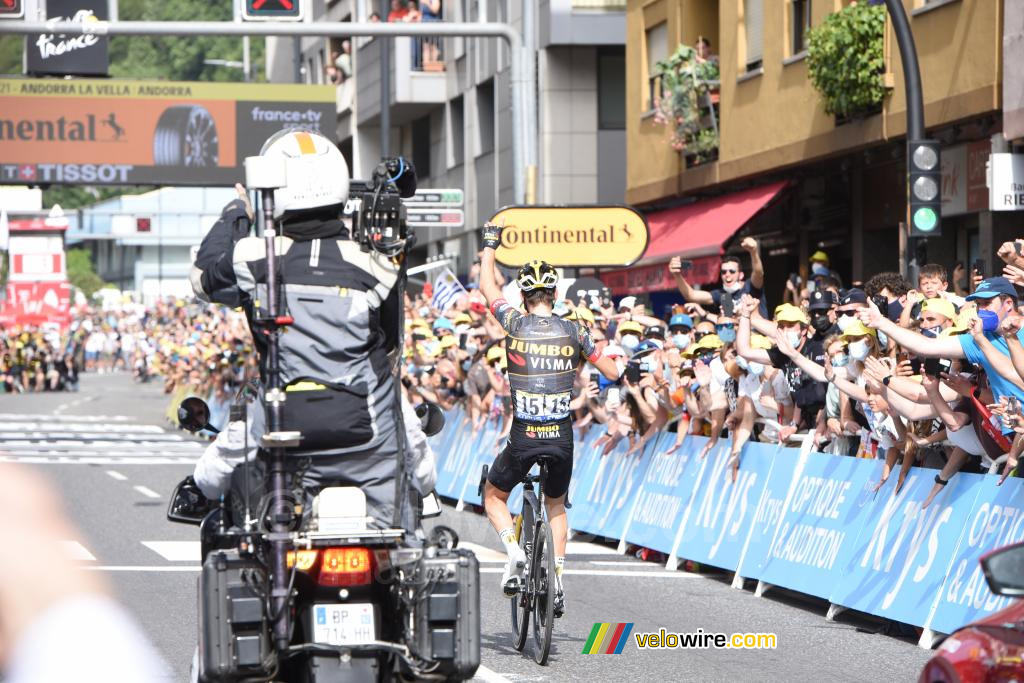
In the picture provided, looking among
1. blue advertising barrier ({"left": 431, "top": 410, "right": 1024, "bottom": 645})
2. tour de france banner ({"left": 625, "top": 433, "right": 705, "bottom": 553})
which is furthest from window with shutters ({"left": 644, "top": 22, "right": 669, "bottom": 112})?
tour de france banner ({"left": 625, "top": 433, "right": 705, "bottom": 553})

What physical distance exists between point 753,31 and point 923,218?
11712mm

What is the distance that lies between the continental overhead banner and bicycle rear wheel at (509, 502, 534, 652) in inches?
265

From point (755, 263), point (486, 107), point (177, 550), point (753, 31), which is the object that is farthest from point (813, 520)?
point (486, 107)

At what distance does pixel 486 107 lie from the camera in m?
41.1

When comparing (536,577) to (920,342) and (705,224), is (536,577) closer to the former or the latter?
(920,342)

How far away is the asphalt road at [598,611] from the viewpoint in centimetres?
973

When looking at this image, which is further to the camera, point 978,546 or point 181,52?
point 181,52

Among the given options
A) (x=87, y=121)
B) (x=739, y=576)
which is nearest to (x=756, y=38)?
(x=739, y=576)

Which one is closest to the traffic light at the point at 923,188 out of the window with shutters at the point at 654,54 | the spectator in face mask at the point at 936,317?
the spectator in face mask at the point at 936,317

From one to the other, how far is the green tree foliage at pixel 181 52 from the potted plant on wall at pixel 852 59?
82366mm

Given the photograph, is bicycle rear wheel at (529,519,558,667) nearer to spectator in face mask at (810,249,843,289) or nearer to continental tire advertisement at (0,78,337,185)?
spectator in face mask at (810,249,843,289)

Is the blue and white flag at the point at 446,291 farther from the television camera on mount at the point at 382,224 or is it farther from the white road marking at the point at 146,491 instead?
the television camera on mount at the point at 382,224

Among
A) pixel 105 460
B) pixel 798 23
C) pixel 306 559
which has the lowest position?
pixel 105 460

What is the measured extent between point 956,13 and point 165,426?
23.2 m
